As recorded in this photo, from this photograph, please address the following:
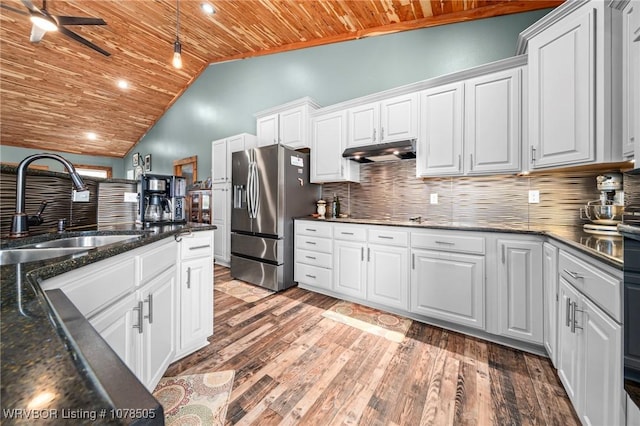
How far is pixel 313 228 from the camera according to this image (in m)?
3.09

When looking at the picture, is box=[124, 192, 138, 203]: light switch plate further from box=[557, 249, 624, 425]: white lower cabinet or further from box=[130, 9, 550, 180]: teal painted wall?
box=[557, 249, 624, 425]: white lower cabinet

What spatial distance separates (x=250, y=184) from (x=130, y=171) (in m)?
6.96

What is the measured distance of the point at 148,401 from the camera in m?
0.28

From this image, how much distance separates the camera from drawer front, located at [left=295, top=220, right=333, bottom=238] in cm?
298

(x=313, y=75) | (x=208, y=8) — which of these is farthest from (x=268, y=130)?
(x=208, y=8)

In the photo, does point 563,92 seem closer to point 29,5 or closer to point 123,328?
point 123,328

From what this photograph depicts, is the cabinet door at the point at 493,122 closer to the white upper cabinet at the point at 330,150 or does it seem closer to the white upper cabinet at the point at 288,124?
the white upper cabinet at the point at 330,150

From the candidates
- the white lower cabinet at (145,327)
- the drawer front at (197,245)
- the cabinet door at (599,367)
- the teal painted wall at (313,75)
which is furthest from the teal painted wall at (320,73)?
the white lower cabinet at (145,327)

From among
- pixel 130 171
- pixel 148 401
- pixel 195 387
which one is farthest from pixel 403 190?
pixel 130 171

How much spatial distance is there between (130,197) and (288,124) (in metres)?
2.18

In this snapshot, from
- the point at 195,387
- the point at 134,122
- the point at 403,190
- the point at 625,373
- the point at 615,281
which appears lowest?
the point at 195,387

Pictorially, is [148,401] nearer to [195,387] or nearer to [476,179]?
[195,387]

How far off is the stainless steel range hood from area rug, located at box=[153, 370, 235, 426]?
7.57ft

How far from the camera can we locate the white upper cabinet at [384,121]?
264 cm
